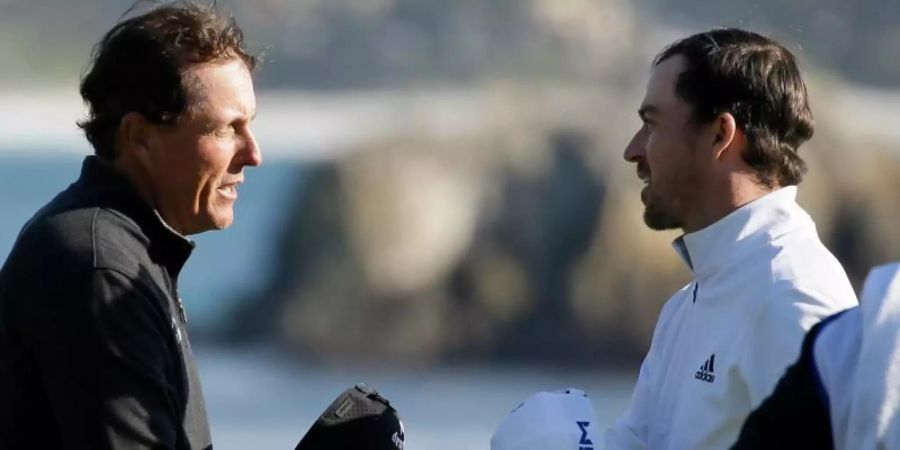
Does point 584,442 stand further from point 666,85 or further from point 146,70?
point 146,70

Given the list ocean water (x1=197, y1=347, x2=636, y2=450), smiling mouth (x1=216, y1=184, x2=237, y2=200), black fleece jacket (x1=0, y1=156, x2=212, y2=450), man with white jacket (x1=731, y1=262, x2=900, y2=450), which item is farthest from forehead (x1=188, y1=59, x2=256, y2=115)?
ocean water (x1=197, y1=347, x2=636, y2=450)

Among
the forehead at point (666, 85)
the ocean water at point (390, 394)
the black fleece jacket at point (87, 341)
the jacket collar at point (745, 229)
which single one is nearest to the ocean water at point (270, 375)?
the ocean water at point (390, 394)

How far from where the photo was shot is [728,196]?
236 cm

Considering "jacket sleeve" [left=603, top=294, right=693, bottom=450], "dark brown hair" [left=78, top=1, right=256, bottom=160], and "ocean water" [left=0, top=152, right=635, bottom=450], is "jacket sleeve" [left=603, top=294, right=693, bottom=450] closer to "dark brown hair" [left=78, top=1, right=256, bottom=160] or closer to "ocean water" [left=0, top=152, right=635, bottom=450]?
"dark brown hair" [left=78, top=1, right=256, bottom=160]

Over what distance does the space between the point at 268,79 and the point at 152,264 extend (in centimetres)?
429

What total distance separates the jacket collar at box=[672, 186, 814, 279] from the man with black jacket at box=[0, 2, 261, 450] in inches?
27.4

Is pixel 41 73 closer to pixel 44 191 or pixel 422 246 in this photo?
pixel 44 191

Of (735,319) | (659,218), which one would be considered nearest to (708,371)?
(735,319)

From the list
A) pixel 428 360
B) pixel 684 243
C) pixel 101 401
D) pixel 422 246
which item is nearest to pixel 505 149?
pixel 422 246

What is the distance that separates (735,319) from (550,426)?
1.06 ft

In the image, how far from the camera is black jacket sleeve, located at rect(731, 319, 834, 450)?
2.06 metres

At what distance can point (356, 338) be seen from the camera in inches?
247

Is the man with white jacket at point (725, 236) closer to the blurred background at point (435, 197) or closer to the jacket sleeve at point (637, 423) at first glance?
the jacket sleeve at point (637, 423)

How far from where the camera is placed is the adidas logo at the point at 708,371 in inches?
86.0
